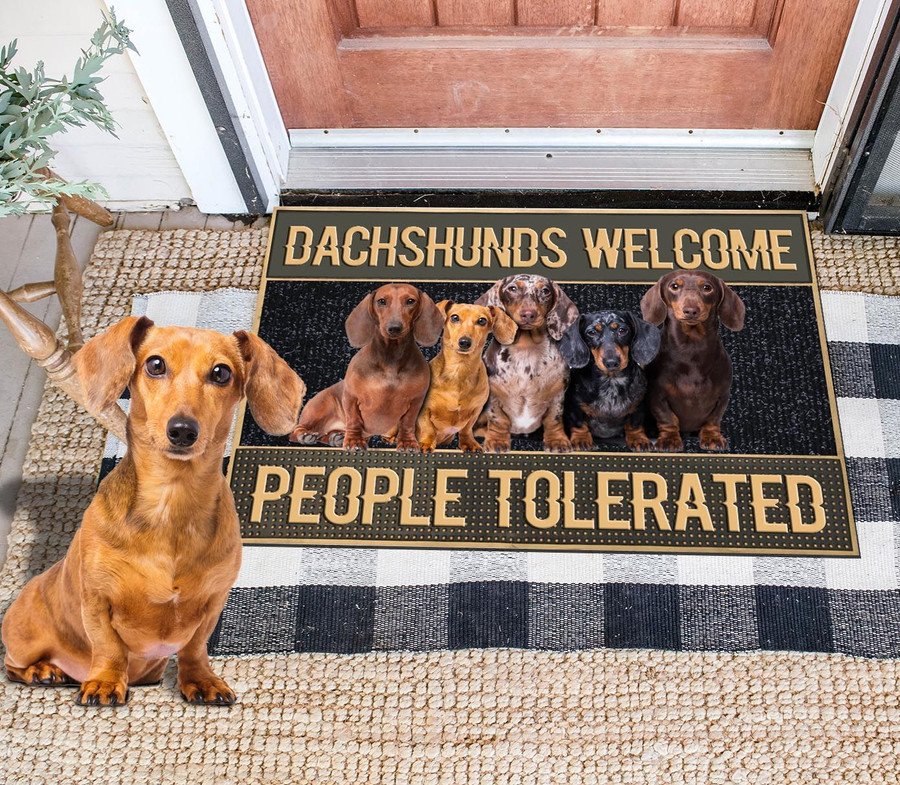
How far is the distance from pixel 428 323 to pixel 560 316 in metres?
0.23

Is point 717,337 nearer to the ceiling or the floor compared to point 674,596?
nearer to the ceiling

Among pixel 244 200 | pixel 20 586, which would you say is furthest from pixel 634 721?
pixel 244 200

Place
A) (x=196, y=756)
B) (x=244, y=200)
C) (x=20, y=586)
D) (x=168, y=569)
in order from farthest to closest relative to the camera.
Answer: (x=244, y=200), (x=20, y=586), (x=196, y=756), (x=168, y=569)

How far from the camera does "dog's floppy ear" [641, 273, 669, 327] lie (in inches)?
59.1

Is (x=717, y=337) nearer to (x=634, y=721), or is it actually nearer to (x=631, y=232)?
(x=631, y=232)

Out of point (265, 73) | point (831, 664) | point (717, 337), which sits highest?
point (265, 73)

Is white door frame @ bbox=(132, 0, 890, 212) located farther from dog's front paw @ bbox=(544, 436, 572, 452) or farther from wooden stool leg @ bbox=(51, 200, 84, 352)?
dog's front paw @ bbox=(544, 436, 572, 452)

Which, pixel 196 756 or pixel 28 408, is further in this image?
pixel 28 408

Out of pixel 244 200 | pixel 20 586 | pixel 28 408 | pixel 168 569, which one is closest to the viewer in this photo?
pixel 168 569

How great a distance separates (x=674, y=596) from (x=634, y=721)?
0.67 feet

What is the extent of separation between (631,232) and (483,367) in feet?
1.44

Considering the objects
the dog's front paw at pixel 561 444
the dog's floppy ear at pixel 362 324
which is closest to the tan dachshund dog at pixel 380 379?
the dog's floppy ear at pixel 362 324

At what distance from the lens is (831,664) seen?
135 centimetres

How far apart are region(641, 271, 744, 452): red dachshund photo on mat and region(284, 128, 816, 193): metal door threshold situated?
Answer: 0.30m
